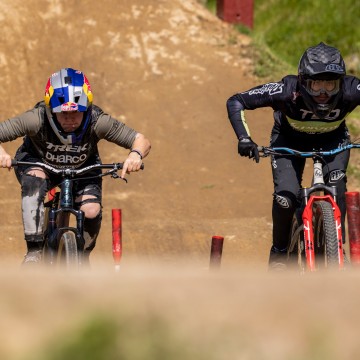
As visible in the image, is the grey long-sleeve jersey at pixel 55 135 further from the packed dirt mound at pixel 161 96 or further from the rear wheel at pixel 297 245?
the packed dirt mound at pixel 161 96

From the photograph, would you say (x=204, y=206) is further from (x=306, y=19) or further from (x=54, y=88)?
(x=306, y=19)

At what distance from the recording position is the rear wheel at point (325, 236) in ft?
23.4

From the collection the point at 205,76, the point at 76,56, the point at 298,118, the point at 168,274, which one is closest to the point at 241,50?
the point at 205,76

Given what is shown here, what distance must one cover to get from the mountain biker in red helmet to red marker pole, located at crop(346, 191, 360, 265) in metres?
1.57

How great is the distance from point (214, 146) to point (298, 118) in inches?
288

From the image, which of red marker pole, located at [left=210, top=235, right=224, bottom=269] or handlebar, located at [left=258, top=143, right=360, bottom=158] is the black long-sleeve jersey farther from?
red marker pole, located at [left=210, top=235, right=224, bottom=269]

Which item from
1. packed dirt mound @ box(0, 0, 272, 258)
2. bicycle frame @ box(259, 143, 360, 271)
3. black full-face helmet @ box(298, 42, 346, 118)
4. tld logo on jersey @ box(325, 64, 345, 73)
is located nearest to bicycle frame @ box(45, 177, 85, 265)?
bicycle frame @ box(259, 143, 360, 271)

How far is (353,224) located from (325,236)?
833 mm

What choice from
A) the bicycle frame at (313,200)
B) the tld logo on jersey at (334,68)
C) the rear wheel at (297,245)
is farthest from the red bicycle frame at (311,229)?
the tld logo on jersey at (334,68)

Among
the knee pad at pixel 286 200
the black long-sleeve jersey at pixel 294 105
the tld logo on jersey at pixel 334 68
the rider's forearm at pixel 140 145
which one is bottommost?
the knee pad at pixel 286 200

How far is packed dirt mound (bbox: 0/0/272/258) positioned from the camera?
41.8ft

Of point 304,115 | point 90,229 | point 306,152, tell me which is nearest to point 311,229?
point 306,152

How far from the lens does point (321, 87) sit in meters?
7.50

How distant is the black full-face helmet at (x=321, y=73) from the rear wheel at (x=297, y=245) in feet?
2.56
